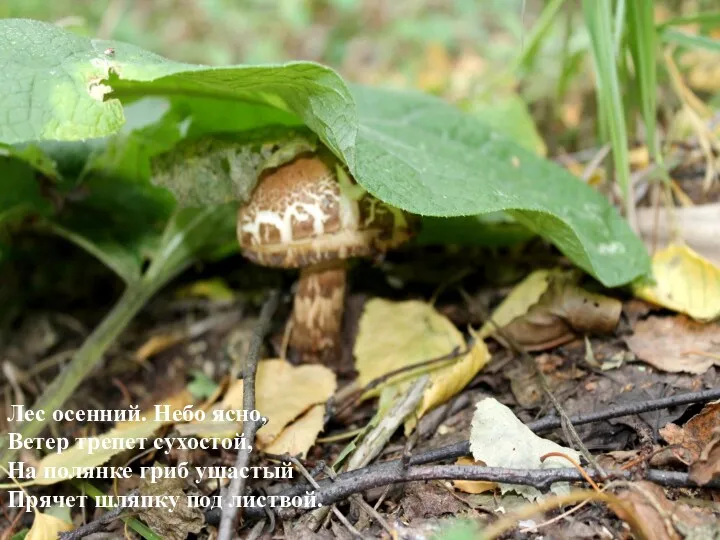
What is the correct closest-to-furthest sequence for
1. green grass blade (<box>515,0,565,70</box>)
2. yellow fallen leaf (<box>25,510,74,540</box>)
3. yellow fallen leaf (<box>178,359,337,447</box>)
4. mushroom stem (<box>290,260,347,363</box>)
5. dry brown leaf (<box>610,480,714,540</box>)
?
dry brown leaf (<box>610,480,714,540</box>) < yellow fallen leaf (<box>25,510,74,540</box>) < yellow fallen leaf (<box>178,359,337,447</box>) < mushroom stem (<box>290,260,347,363</box>) < green grass blade (<box>515,0,565,70</box>)

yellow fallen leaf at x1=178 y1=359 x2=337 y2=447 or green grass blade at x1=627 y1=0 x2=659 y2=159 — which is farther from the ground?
green grass blade at x1=627 y1=0 x2=659 y2=159

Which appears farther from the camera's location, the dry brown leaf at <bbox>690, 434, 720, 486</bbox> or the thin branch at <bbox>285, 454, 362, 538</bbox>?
the thin branch at <bbox>285, 454, 362, 538</bbox>

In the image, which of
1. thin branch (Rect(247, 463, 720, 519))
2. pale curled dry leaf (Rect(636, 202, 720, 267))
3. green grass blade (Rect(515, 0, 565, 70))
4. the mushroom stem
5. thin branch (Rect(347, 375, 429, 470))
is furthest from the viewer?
green grass blade (Rect(515, 0, 565, 70))

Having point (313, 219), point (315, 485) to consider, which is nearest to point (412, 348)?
point (313, 219)

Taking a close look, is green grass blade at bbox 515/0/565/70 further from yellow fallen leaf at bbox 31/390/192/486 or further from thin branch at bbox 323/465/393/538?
yellow fallen leaf at bbox 31/390/192/486

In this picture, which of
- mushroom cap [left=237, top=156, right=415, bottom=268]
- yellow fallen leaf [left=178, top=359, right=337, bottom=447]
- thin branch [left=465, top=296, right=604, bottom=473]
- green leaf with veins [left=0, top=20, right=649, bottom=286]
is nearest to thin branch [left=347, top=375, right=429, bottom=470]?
yellow fallen leaf [left=178, top=359, right=337, bottom=447]

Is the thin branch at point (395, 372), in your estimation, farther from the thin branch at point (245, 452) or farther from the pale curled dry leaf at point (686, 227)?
the pale curled dry leaf at point (686, 227)

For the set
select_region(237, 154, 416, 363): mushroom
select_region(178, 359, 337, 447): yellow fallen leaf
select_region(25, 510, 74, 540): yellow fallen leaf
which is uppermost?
select_region(237, 154, 416, 363): mushroom

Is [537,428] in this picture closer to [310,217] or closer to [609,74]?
[310,217]
